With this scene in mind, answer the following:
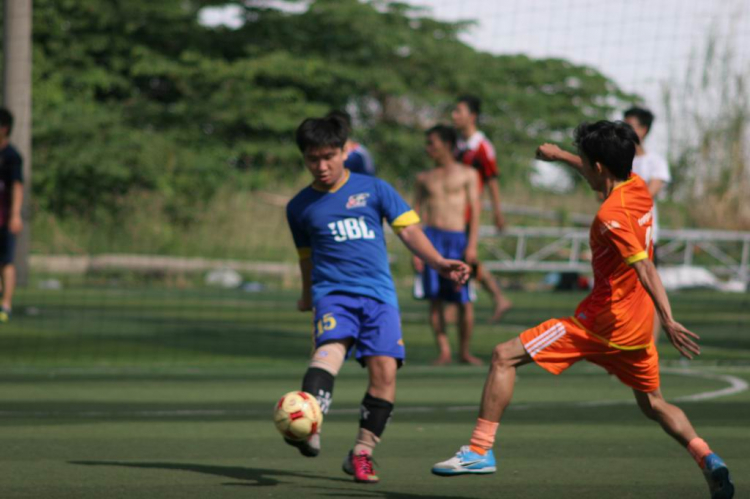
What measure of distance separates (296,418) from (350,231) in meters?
1.09

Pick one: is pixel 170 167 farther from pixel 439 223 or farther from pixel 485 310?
pixel 439 223

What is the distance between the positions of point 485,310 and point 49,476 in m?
15.4

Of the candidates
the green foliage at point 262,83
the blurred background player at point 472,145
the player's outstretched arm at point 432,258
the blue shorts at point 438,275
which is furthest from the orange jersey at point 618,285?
the green foliage at point 262,83

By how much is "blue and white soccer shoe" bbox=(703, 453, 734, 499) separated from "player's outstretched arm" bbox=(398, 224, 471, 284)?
1.43 m

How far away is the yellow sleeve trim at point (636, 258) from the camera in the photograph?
16.2 ft

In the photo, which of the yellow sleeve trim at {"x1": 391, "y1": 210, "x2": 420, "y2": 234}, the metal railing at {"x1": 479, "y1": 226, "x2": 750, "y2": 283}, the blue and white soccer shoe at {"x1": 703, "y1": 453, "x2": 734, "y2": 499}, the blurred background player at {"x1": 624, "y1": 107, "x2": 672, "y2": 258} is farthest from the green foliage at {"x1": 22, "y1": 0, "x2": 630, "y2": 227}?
the blue and white soccer shoe at {"x1": 703, "y1": 453, "x2": 734, "y2": 499}

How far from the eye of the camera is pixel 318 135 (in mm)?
5867

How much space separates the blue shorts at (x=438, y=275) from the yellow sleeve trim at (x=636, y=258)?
627 cm

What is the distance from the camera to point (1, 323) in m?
15.4

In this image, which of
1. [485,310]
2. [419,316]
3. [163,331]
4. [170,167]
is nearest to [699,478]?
[163,331]

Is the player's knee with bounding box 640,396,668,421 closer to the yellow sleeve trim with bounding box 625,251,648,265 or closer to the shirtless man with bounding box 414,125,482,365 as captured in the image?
the yellow sleeve trim with bounding box 625,251,648,265

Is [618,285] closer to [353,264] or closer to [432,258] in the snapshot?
[432,258]

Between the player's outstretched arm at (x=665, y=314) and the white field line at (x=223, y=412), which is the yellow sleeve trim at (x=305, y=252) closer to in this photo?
the player's outstretched arm at (x=665, y=314)

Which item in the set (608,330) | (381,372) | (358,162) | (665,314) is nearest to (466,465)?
(608,330)
